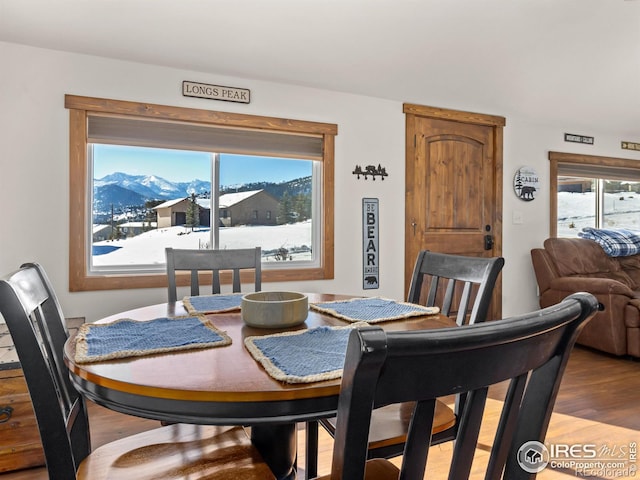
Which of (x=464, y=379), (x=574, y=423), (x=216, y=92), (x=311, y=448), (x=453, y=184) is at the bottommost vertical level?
(x=574, y=423)

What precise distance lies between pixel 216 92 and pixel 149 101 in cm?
47

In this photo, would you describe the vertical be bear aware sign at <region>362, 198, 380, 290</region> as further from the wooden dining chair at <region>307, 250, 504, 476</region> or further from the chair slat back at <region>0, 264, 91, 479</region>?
the chair slat back at <region>0, 264, 91, 479</region>

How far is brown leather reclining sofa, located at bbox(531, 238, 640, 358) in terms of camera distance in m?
3.40

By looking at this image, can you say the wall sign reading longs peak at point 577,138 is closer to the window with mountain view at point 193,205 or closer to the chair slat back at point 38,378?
the window with mountain view at point 193,205

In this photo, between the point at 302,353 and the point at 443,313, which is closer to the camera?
the point at 302,353

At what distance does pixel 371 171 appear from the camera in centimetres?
354

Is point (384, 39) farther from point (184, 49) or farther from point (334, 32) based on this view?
point (184, 49)

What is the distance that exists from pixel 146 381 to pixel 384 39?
2.38 m

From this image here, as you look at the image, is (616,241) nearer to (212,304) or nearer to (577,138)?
(577,138)

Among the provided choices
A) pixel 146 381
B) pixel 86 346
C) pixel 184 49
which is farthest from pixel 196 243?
pixel 146 381

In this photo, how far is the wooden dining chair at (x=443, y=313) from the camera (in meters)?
1.19

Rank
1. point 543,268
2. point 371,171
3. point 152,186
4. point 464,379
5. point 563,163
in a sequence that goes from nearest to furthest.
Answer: point 464,379 < point 152,186 < point 371,171 < point 543,268 < point 563,163

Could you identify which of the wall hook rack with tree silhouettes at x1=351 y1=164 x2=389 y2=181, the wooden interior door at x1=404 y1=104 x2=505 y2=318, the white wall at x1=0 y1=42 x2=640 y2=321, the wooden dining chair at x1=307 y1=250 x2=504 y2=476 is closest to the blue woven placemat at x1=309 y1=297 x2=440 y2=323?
the wooden dining chair at x1=307 y1=250 x2=504 y2=476

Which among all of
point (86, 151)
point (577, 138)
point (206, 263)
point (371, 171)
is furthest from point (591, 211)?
point (86, 151)
